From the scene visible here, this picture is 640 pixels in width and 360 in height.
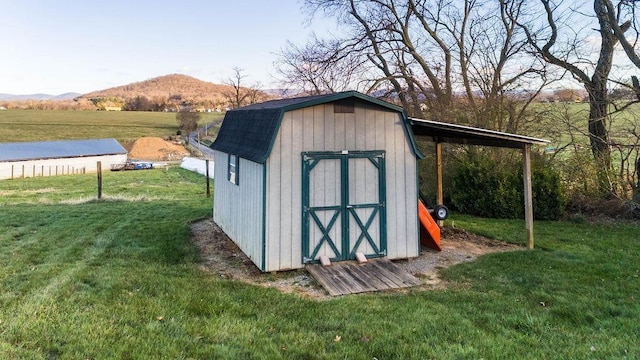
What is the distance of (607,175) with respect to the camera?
10.2m

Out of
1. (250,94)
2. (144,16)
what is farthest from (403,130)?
(250,94)

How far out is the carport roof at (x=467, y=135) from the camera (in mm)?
6832

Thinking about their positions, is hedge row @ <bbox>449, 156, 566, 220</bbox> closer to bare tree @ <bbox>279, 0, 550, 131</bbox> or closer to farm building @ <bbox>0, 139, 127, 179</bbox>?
bare tree @ <bbox>279, 0, 550, 131</bbox>

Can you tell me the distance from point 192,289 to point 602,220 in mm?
9663

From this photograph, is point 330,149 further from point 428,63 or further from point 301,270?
point 428,63

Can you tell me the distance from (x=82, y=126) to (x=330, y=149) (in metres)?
65.5

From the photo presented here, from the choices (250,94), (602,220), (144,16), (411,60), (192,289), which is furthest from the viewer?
(250,94)

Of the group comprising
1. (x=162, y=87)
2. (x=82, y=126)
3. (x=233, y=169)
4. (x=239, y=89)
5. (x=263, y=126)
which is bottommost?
(x=233, y=169)

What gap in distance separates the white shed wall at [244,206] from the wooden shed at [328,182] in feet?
0.06

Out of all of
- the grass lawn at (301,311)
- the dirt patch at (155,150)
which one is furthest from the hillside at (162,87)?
the grass lawn at (301,311)

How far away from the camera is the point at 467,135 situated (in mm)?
7891

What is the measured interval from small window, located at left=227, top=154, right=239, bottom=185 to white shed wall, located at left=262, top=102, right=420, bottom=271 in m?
1.69

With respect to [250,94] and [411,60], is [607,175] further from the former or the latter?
[250,94]

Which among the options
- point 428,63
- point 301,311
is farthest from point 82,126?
point 301,311
